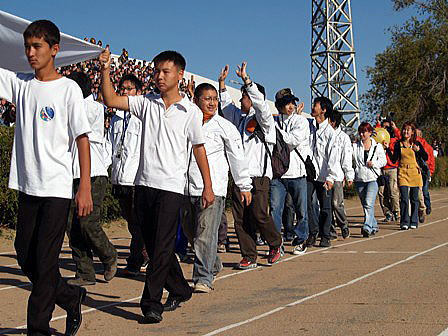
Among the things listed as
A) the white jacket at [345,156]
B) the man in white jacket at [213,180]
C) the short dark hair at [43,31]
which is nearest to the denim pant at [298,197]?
the white jacket at [345,156]

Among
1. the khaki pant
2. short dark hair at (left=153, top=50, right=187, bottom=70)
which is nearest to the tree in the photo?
the khaki pant

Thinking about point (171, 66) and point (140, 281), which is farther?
point (140, 281)

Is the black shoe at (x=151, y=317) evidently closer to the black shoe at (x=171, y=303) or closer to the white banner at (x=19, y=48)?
the black shoe at (x=171, y=303)

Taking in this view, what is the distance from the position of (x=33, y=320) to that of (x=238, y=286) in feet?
10.4

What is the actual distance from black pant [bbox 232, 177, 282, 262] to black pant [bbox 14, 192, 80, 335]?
3.97 meters

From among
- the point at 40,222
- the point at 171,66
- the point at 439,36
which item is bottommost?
the point at 40,222

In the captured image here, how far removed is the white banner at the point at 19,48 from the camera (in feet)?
21.4

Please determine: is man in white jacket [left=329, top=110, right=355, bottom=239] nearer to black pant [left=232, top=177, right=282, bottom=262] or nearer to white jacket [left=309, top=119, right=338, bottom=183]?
white jacket [left=309, top=119, right=338, bottom=183]

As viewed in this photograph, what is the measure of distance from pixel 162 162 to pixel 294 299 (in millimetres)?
1814

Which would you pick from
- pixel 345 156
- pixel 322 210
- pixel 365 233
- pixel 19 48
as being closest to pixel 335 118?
pixel 345 156

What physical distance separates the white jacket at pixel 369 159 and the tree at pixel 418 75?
28.6 m

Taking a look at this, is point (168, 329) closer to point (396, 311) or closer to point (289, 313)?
point (289, 313)

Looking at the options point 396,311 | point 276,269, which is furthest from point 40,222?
point 276,269

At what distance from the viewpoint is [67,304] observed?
548 centimetres
